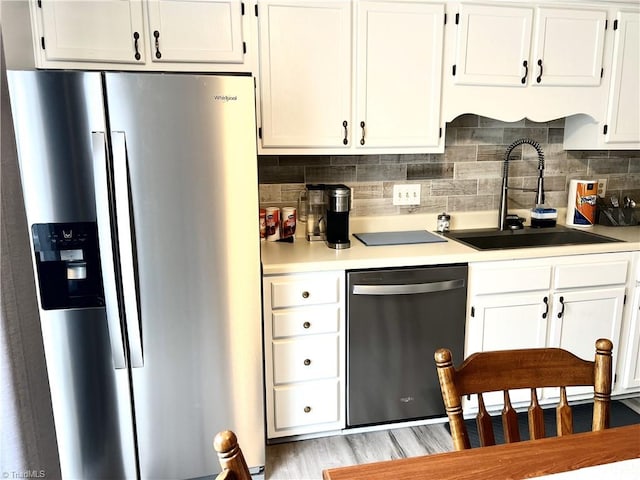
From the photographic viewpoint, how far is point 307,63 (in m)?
2.24

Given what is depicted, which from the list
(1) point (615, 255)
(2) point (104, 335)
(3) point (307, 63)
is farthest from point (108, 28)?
(1) point (615, 255)

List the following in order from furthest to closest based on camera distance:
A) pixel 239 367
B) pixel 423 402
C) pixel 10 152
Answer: pixel 423 402 → pixel 239 367 → pixel 10 152

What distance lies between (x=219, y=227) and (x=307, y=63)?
2.98 feet

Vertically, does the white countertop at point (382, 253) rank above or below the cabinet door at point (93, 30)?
below

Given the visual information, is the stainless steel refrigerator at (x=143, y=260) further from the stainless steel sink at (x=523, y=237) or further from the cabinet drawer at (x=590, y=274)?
the cabinet drawer at (x=590, y=274)

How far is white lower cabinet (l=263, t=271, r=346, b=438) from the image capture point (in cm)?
214

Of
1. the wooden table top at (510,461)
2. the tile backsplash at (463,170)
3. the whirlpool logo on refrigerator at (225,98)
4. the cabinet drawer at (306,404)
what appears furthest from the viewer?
the tile backsplash at (463,170)

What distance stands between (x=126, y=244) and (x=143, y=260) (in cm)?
9

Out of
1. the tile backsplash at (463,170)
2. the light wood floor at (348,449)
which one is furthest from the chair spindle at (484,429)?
the tile backsplash at (463,170)

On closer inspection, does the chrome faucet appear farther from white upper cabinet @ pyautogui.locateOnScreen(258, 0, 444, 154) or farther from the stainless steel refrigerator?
the stainless steel refrigerator

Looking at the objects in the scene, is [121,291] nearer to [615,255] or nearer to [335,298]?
[335,298]

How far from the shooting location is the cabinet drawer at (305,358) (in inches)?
86.0

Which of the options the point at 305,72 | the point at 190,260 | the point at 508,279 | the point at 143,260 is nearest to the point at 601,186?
the point at 508,279

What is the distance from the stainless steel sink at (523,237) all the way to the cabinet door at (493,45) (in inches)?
31.4
